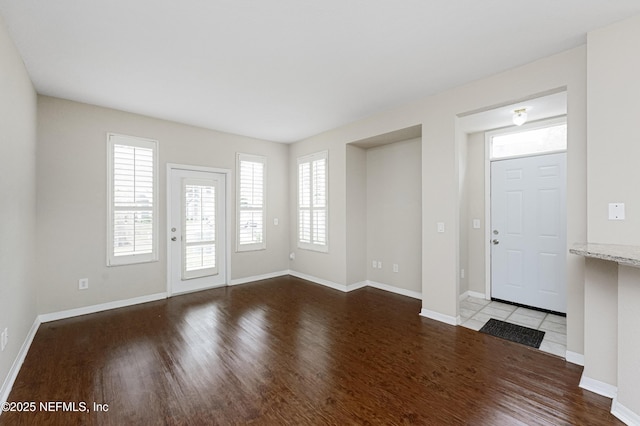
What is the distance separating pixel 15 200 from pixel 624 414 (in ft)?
15.9

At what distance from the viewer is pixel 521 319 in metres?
3.46

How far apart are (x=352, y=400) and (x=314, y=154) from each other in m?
4.11

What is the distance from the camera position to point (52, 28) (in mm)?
2170


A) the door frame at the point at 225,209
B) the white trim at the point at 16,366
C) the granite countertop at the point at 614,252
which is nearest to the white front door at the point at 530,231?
the granite countertop at the point at 614,252

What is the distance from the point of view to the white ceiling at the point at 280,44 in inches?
77.8

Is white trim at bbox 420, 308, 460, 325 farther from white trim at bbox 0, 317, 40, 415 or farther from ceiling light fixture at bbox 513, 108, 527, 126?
white trim at bbox 0, 317, 40, 415

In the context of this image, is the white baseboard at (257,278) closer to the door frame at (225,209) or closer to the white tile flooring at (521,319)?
the door frame at (225,209)

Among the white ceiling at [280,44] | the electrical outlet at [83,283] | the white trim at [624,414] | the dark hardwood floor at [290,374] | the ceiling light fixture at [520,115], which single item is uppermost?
the white ceiling at [280,44]

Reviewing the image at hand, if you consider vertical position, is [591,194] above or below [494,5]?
below

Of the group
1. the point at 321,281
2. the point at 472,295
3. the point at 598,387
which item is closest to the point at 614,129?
the point at 598,387

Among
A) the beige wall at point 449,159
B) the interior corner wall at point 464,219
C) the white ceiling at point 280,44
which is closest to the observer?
the white ceiling at point 280,44

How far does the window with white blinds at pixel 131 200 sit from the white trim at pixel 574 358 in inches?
200

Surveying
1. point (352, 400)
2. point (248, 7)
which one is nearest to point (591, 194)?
point (352, 400)

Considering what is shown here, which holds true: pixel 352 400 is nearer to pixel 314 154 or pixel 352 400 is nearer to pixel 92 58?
pixel 92 58
